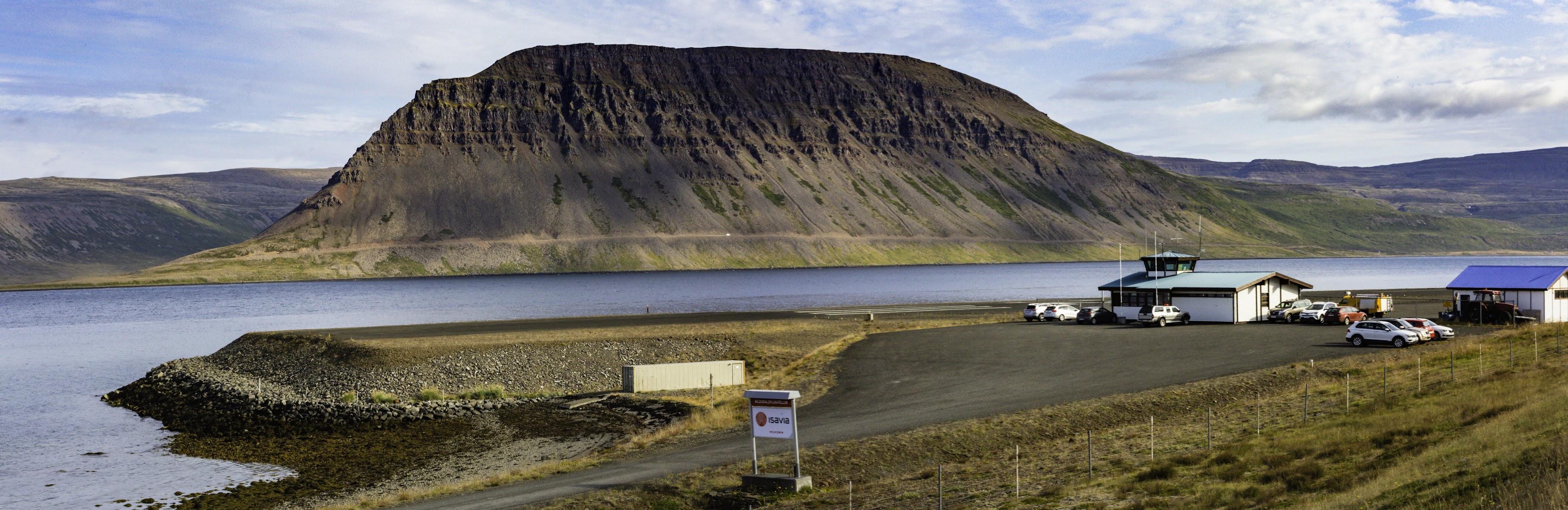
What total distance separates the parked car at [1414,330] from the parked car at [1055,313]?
25.3 m

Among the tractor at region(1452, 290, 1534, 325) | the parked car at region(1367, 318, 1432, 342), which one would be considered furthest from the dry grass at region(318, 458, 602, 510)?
the tractor at region(1452, 290, 1534, 325)

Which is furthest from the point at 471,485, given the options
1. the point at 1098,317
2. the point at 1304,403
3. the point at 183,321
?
the point at 183,321

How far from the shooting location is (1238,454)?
87.4ft

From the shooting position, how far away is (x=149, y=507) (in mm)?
31828

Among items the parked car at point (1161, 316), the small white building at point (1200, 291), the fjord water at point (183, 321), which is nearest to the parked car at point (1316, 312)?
the small white building at point (1200, 291)

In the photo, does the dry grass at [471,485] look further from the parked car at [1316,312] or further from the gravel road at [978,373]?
the parked car at [1316,312]

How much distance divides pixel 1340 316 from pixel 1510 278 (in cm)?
1315

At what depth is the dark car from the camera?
248 ft

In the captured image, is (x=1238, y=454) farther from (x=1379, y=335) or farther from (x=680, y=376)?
(x=1379, y=335)

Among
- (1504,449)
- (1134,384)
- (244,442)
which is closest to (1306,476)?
(1504,449)

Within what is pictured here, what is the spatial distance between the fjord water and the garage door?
4532 cm

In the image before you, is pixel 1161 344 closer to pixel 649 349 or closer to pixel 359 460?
pixel 649 349

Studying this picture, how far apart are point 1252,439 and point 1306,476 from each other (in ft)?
23.5

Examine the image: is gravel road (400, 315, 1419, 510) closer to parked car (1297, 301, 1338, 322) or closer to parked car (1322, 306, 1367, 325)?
parked car (1297, 301, 1338, 322)
